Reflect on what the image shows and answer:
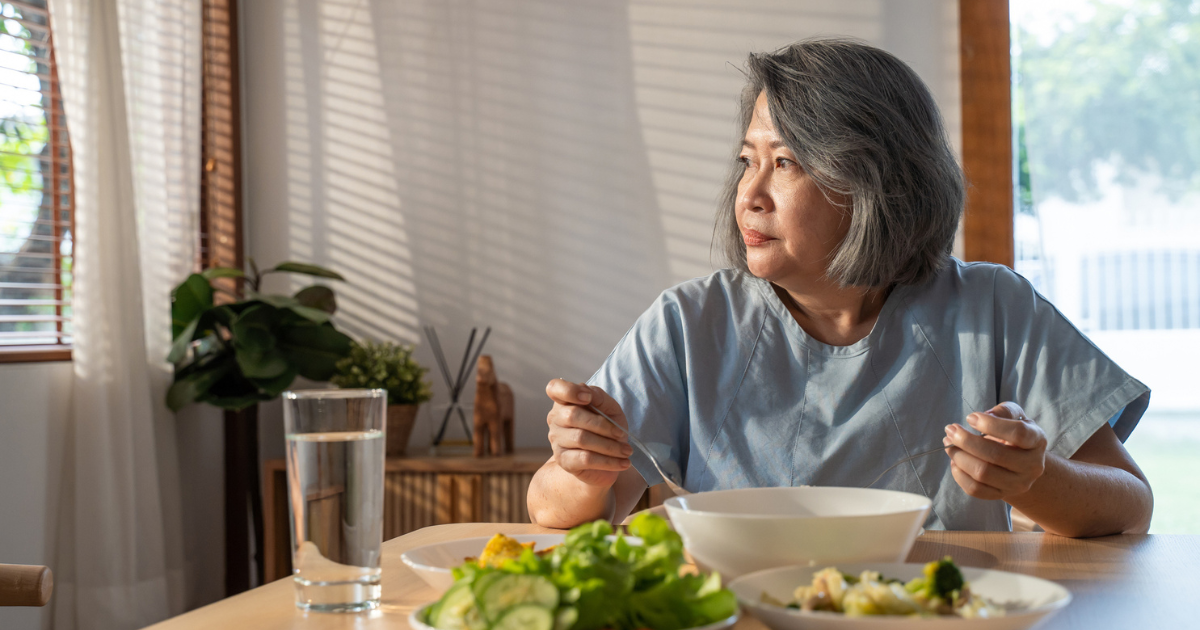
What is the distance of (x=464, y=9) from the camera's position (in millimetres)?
2873

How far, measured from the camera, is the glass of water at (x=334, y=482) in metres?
0.66

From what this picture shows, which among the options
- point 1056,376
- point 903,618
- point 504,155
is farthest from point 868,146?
point 504,155

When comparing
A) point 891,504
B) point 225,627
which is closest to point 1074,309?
point 891,504

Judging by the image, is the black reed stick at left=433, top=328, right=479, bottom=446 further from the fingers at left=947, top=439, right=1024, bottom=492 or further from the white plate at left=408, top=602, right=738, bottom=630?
the white plate at left=408, top=602, right=738, bottom=630

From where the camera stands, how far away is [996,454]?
0.88 m

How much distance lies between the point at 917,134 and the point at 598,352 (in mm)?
1556

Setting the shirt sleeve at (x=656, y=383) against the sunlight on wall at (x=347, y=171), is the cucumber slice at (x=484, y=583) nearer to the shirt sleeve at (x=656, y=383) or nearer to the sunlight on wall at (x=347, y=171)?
the shirt sleeve at (x=656, y=383)

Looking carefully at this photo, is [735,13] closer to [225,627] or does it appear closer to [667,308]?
[667,308]

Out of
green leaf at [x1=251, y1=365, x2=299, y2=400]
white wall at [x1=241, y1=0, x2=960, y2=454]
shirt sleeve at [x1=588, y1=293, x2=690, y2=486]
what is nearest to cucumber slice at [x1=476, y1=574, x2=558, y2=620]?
shirt sleeve at [x1=588, y1=293, x2=690, y2=486]

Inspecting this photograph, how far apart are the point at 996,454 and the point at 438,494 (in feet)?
5.87

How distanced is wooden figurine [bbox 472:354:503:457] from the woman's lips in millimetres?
1288

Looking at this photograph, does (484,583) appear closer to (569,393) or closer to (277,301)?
(569,393)

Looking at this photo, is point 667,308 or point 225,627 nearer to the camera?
point 225,627

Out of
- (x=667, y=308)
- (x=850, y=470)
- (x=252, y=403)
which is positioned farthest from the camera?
(x=252, y=403)
